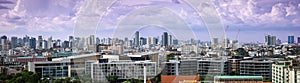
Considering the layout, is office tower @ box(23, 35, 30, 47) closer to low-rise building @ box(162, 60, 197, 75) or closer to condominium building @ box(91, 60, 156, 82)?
condominium building @ box(91, 60, 156, 82)

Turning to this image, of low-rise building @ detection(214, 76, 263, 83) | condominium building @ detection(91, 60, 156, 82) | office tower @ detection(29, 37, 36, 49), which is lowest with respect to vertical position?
low-rise building @ detection(214, 76, 263, 83)

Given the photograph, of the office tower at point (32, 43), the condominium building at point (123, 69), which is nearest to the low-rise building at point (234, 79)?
the condominium building at point (123, 69)

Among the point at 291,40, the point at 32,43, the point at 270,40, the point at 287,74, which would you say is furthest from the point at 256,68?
the point at 32,43

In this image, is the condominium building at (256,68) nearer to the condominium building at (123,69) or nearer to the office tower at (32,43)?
the condominium building at (123,69)

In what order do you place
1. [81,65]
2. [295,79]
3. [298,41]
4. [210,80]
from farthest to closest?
[298,41], [81,65], [210,80], [295,79]

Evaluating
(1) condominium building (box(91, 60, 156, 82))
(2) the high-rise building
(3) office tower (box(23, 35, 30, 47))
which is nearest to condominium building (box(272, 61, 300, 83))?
(1) condominium building (box(91, 60, 156, 82))

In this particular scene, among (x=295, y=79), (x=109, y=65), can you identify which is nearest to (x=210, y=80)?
(x=295, y=79)

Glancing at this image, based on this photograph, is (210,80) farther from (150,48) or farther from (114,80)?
(150,48)
